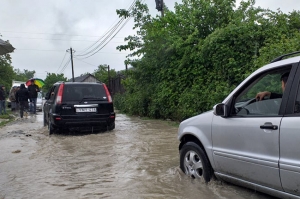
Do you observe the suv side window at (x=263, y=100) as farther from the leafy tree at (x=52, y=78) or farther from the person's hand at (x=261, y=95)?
the leafy tree at (x=52, y=78)

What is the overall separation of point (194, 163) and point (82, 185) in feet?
5.20

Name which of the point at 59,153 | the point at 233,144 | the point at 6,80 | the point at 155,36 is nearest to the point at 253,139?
the point at 233,144

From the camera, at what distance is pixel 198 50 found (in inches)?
427

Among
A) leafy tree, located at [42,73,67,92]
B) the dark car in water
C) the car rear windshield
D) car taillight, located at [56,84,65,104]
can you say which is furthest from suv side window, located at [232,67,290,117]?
leafy tree, located at [42,73,67,92]

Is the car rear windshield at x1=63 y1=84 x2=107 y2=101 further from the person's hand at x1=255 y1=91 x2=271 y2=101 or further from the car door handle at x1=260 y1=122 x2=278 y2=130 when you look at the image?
the car door handle at x1=260 y1=122 x2=278 y2=130

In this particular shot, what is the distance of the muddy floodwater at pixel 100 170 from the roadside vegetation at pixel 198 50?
2.29 metres

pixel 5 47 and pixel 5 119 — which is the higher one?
pixel 5 47

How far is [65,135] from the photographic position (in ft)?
32.0

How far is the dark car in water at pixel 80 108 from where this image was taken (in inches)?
360

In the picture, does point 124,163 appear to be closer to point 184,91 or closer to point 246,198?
point 246,198

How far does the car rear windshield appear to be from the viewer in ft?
30.6

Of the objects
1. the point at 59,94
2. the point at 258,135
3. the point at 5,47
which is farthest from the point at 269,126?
the point at 59,94

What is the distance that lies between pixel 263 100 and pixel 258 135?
46 centimetres

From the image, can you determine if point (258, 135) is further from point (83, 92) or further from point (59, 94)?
point (59, 94)
